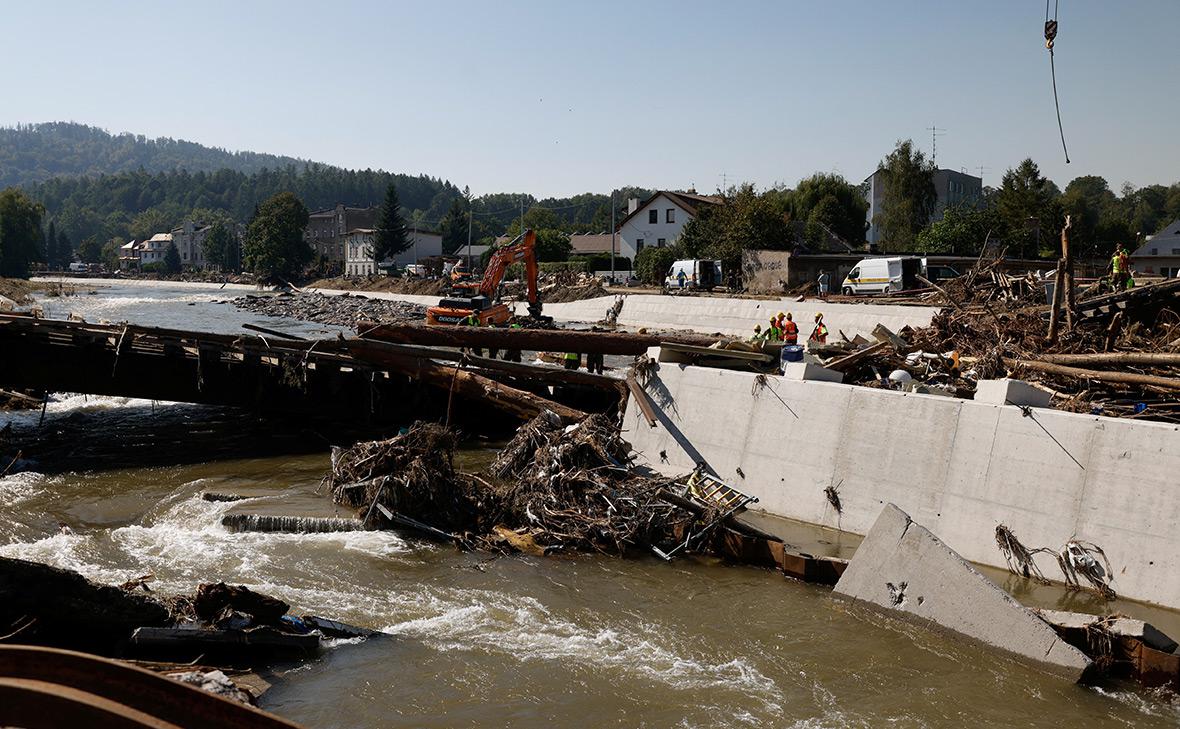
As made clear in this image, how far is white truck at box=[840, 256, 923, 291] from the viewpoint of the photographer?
1358 inches

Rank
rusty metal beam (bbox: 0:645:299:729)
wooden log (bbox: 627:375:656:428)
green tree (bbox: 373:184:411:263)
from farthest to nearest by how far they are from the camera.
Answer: green tree (bbox: 373:184:411:263) < wooden log (bbox: 627:375:656:428) < rusty metal beam (bbox: 0:645:299:729)

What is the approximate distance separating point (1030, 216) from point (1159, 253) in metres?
19.8

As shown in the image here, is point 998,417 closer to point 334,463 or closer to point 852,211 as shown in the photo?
point 334,463

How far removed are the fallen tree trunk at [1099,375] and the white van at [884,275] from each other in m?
20.5

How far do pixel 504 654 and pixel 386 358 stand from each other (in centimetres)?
1119

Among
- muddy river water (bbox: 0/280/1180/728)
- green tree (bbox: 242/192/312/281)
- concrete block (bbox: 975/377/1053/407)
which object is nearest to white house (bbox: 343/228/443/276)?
green tree (bbox: 242/192/312/281)

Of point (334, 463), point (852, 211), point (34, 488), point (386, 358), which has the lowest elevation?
point (34, 488)

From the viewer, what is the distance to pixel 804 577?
1142 cm

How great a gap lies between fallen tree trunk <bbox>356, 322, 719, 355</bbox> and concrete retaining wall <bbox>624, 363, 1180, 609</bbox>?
2972 mm

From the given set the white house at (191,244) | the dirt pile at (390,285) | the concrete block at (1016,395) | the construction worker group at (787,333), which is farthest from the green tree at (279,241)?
the concrete block at (1016,395)

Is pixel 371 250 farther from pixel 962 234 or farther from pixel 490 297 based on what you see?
pixel 962 234

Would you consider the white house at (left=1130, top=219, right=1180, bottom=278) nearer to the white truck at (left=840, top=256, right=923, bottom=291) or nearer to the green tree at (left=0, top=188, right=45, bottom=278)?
the white truck at (left=840, top=256, right=923, bottom=291)

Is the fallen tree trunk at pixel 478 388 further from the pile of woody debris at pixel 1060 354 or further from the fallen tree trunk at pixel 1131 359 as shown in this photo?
the fallen tree trunk at pixel 1131 359

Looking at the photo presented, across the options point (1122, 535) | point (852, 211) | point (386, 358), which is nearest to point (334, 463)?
point (386, 358)
